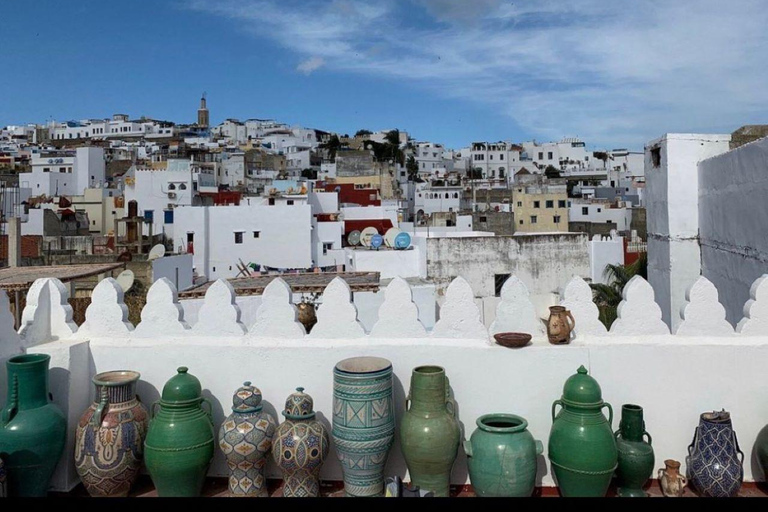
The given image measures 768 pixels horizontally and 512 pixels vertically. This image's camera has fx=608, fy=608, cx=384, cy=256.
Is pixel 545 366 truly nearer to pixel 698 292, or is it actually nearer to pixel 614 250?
pixel 698 292

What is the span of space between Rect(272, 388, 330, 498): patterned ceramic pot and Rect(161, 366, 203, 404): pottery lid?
624mm

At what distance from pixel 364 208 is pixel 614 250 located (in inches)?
714

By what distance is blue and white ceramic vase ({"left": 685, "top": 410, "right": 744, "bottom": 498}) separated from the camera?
12.3 ft

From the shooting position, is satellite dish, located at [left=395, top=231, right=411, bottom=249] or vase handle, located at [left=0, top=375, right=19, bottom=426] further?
satellite dish, located at [left=395, top=231, right=411, bottom=249]

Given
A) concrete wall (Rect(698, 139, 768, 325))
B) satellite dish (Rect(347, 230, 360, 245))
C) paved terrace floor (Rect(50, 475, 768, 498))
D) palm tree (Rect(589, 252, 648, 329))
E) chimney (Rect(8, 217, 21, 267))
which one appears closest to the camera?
paved terrace floor (Rect(50, 475, 768, 498))

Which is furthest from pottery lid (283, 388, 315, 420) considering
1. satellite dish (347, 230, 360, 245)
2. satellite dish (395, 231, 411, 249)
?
satellite dish (347, 230, 360, 245)

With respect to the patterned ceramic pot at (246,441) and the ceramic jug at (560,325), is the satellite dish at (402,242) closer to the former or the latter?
the ceramic jug at (560,325)

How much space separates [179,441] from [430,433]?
5.25 feet

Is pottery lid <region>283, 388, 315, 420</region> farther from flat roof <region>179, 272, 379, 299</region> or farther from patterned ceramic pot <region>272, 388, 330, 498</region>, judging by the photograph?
flat roof <region>179, 272, 379, 299</region>

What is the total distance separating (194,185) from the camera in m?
36.5

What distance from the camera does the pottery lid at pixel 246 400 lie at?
398cm

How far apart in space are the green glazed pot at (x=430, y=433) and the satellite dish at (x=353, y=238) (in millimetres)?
28031

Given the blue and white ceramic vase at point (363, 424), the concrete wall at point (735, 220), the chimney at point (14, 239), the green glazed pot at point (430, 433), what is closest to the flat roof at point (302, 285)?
the chimney at point (14, 239)
